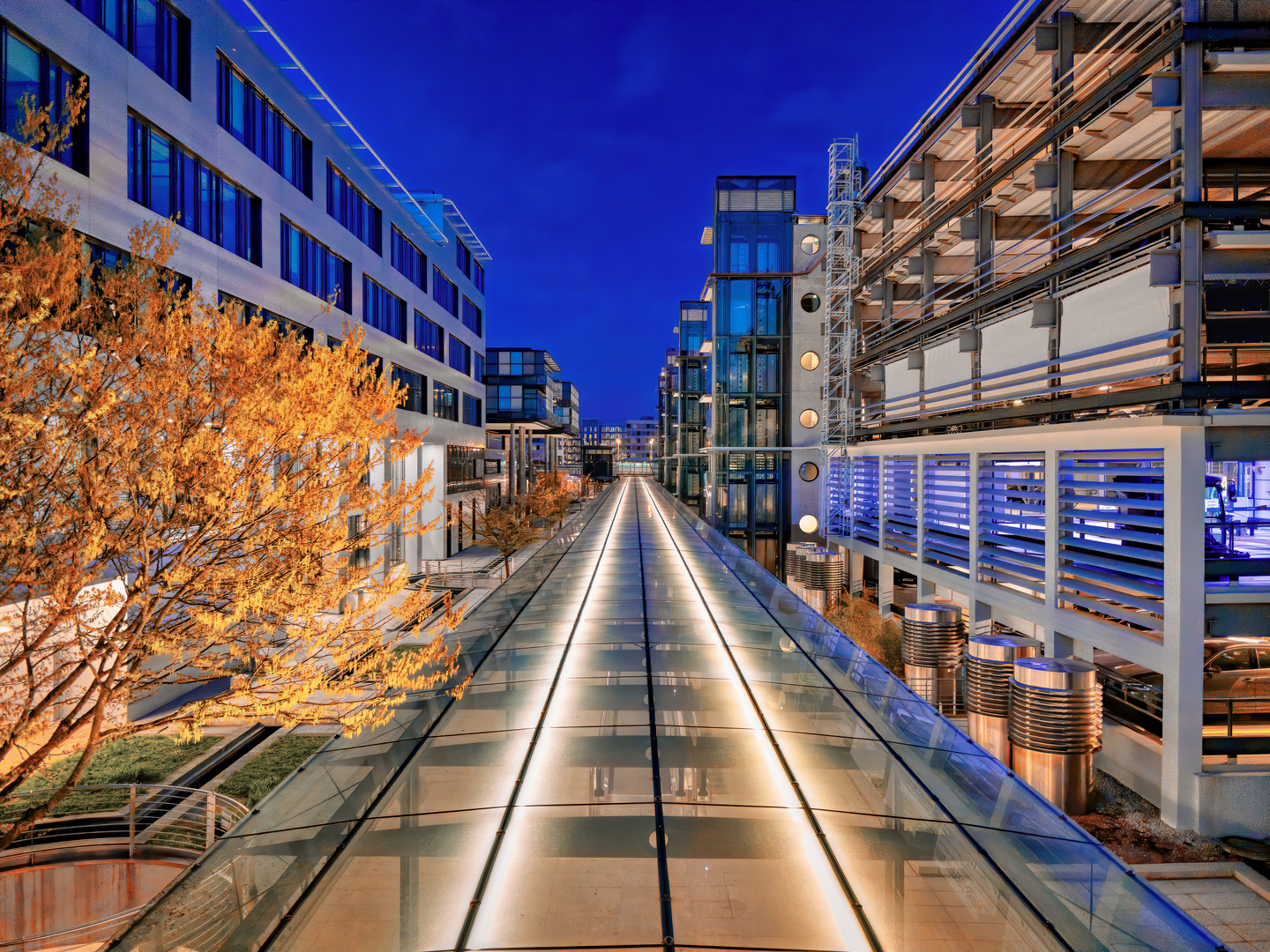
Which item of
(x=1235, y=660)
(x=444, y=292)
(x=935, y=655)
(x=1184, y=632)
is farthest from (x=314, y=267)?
(x=1235, y=660)

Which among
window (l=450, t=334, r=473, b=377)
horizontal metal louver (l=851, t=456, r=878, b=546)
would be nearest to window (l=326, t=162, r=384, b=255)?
window (l=450, t=334, r=473, b=377)

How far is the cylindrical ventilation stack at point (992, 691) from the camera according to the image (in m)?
11.9

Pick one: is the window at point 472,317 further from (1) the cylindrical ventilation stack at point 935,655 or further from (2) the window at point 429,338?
(1) the cylindrical ventilation stack at point 935,655

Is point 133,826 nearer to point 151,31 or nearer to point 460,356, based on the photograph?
point 151,31

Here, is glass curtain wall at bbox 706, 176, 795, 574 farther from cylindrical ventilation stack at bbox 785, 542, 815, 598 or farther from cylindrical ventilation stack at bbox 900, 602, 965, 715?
cylindrical ventilation stack at bbox 900, 602, 965, 715

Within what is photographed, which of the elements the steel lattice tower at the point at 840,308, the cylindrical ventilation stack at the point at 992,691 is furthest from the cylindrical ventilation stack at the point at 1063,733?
the steel lattice tower at the point at 840,308

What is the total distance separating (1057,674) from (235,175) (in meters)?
24.4

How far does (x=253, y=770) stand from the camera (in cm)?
1305

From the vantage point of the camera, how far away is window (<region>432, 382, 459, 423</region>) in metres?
39.9

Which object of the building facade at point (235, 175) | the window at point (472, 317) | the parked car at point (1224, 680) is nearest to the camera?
the parked car at point (1224, 680)

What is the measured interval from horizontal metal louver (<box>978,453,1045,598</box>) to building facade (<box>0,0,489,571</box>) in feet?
41.7

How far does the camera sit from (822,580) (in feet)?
74.0

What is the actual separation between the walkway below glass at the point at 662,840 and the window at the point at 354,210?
24836 millimetres

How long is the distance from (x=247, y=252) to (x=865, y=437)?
893 inches
